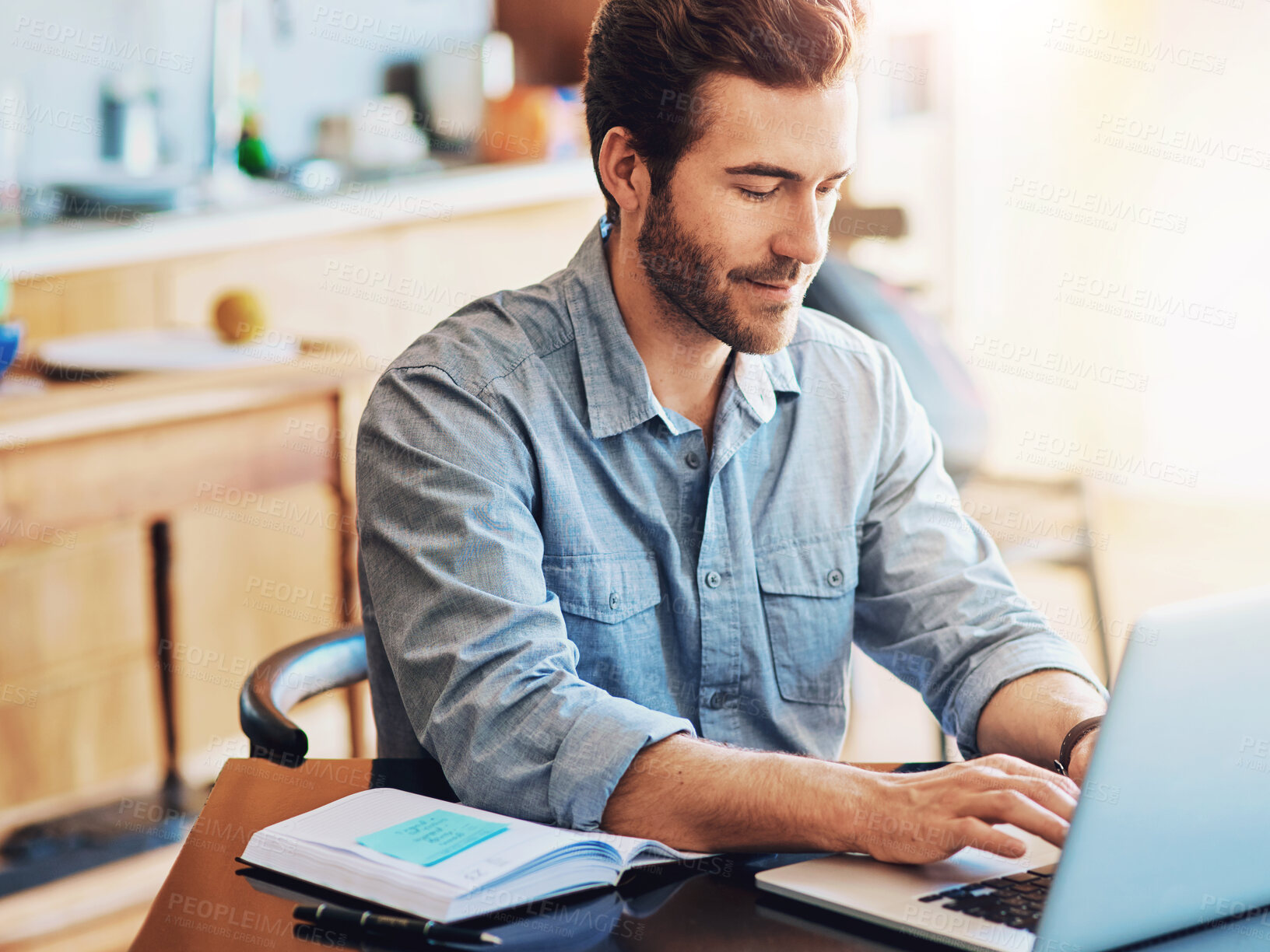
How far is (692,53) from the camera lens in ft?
3.83

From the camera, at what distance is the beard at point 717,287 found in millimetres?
1187

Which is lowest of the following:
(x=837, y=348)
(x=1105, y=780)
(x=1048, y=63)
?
(x=1105, y=780)

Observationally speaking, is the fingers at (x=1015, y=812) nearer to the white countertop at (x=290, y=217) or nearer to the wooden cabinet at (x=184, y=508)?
the wooden cabinet at (x=184, y=508)

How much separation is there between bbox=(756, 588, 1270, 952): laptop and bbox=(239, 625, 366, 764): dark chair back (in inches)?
20.2

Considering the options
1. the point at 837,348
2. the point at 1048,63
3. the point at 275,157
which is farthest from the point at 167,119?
the point at 1048,63

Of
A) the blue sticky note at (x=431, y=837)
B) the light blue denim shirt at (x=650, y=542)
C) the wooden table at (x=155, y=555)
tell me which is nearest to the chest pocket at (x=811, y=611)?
the light blue denim shirt at (x=650, y=542)

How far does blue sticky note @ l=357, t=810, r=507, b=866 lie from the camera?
80 cm

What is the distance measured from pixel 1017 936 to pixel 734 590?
0.53 meters

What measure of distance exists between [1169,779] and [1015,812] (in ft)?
0.54

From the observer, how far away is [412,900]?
30.2 inches

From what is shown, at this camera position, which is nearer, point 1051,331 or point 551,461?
point 551,461

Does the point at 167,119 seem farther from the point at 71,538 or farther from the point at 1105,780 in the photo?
the point at 1105,780
